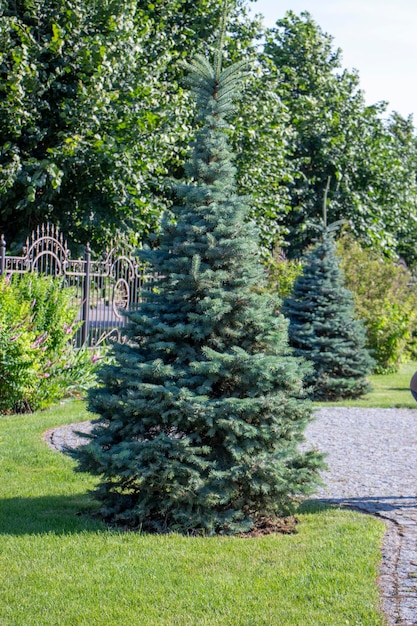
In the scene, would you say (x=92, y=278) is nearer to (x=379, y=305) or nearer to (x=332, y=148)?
(x=379, y=305)

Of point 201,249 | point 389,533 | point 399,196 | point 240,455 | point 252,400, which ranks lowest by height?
point 389,533

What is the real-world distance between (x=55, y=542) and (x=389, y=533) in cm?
234

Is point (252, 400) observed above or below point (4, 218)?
below

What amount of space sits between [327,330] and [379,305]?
15.3 feet

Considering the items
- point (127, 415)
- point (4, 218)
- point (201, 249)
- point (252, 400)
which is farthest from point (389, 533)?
point (4, 218)

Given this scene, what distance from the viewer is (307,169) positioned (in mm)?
28047

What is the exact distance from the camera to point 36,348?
1005 centimetres

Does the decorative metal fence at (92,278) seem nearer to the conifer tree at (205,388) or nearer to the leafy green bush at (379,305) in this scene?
the leafy green bush at (379,305)

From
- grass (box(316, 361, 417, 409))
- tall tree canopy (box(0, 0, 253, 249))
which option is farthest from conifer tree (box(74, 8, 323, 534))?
tall tree canopy (box(0, 0, 253, 249))

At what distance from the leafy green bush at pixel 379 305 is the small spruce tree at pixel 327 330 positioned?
3730 mm

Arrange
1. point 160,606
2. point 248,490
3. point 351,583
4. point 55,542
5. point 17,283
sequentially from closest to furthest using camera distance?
point 160,606, point 351,583, point 55,542, point 248,490, point 17,283

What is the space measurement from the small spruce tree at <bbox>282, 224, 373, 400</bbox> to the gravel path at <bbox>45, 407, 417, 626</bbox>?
111 cm

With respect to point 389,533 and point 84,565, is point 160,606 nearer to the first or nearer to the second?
point 84,565

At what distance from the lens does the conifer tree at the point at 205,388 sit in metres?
5.27
